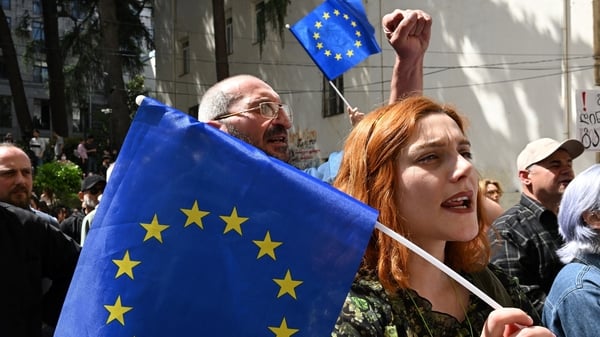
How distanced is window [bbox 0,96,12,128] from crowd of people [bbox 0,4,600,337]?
5377 cm

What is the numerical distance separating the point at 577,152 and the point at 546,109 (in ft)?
34.9

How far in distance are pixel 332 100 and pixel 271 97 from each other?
1748cm

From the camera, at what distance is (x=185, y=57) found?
2875cm

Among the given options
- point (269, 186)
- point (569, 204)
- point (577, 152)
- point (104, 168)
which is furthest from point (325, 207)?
point (104, 168)

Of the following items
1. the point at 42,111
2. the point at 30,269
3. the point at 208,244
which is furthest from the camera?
the point at 42,111

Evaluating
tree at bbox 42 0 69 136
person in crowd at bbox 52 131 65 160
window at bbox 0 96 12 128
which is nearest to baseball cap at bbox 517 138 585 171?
person in crowd at bbox 52 131 65 160

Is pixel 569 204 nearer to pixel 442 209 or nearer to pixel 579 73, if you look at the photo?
pixel 442 209

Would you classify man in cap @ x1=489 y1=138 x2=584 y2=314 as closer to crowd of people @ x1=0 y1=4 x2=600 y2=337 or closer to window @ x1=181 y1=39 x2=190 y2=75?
crowd of people @ x1=0 y1=4 x2=600 y2=337

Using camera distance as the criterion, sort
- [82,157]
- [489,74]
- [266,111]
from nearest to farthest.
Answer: [266,111], [489,74], [82,157]

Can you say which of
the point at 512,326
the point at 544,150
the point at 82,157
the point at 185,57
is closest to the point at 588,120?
the point at 544,150

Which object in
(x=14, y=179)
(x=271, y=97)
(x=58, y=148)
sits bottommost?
(x=58, y=148)

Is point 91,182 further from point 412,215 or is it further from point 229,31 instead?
point 229,31

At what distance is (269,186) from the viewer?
77.7 inches

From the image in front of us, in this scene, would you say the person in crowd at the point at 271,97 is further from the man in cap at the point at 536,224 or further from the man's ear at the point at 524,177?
the man's ear at the point at 524,177
